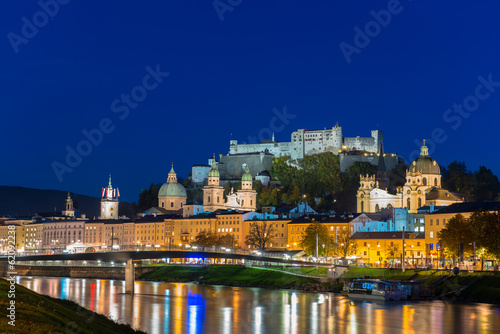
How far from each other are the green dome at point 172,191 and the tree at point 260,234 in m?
42.6

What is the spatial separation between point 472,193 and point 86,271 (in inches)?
2521

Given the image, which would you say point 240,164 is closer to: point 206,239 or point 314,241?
point 206,239

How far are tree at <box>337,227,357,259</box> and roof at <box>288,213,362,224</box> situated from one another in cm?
345

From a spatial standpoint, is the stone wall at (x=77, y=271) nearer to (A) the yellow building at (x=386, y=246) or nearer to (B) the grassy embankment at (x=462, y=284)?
(A) the yellow building at (x=386, y=246)

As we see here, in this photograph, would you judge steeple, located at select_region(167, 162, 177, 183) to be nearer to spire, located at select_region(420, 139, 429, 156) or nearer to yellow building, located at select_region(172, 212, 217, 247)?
yellow building, located at select_region(172, 212, 217, 247)

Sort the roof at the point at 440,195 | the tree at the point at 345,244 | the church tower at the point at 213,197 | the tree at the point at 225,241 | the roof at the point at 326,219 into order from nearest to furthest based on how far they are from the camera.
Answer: the tree at the point at 345,244, the roof at the point at 326,219, the roof at the point at 440,195, the tree at the point at 225,241, the church tower at the point at 213,197

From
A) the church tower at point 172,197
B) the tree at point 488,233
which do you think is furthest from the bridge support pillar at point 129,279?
the church tower at point 172,197

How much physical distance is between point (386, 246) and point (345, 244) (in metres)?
5.05

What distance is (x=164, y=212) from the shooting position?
488 ft

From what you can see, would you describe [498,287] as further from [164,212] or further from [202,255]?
[164,212]

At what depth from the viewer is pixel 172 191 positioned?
156 metres

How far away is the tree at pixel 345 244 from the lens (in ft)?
311

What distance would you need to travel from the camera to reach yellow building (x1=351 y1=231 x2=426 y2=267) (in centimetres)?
9156

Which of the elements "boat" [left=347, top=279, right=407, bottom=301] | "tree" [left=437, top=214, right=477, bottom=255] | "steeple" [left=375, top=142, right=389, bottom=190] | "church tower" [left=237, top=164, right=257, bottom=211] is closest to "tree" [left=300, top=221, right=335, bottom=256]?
"tree" [left=437, top=214, right=477, bottom=255]
